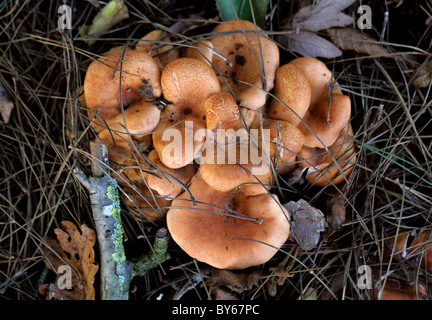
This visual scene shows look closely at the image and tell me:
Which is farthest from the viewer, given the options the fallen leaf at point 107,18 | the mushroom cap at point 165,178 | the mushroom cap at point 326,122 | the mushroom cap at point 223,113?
the fallen leaf at point 107,18

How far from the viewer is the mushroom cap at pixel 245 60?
224 cm

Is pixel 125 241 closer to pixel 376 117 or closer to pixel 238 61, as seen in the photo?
pixel 238 61

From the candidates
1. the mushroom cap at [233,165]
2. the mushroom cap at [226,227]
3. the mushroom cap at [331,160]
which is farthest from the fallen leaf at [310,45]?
the mushroom cap at [226,227]

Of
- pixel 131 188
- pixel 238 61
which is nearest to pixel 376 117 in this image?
pixel 238 61

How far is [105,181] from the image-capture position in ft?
7.19

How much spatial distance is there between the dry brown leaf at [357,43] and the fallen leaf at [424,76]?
0.26 m

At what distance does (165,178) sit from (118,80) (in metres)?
0.72

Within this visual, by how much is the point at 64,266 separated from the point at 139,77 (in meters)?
1.42

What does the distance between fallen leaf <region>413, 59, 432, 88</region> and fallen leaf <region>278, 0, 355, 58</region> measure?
2.07ft

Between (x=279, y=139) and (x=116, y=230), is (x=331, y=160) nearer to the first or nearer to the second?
(x=279, y=139)

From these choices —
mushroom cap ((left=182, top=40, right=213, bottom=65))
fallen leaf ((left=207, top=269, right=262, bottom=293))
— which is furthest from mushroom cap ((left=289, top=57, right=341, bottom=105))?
fallen leaf ((left=207, top=269, right=262, bottom=293))

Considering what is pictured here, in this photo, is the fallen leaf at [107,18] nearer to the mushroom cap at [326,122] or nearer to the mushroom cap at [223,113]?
the mushroom cap at [223,113]

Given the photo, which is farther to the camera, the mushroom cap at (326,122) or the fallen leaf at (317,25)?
the fallen leaf at (317,25)

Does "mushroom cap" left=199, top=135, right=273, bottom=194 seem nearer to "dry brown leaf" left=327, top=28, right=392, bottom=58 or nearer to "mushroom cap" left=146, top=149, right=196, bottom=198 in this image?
"mushroom cap" left=146, top=149, right=196, bottom=198
